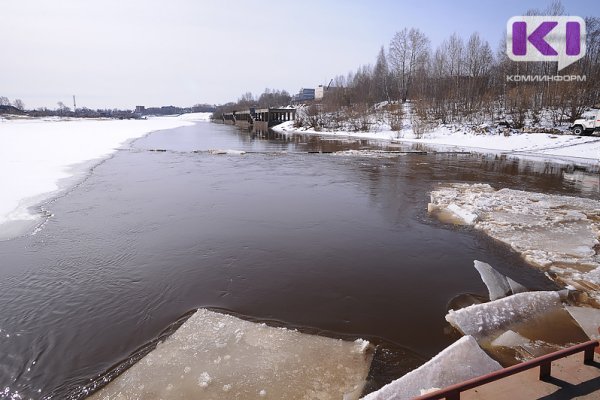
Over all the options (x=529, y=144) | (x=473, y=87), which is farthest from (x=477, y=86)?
(x=529, y=144)

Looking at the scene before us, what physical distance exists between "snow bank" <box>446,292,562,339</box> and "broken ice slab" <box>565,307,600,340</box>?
0.22m

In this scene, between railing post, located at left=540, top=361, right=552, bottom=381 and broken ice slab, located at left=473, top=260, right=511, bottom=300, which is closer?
railing post, located at left=540, top=361, right=552, bottom=381

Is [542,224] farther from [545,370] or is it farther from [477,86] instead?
[477,86]

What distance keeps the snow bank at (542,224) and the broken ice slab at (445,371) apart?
2.92 metres

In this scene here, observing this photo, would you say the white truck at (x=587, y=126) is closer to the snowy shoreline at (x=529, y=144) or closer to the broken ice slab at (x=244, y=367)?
the snowy shoreline at (x=529, y=144)

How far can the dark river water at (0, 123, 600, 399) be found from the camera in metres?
4.46

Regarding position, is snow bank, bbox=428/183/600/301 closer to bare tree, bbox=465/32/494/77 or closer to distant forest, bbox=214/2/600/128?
distant forest, bbox=214/2/600/128

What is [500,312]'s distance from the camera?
4988 millimetres

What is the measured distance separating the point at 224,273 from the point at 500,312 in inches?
169

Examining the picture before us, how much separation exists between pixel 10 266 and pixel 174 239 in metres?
2.88

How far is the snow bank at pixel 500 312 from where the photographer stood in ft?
15.4

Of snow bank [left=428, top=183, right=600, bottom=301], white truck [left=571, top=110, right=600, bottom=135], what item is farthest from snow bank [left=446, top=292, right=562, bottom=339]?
white truck [left=571, top=110, right=600, bottom=135]

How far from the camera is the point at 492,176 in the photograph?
17.0 m

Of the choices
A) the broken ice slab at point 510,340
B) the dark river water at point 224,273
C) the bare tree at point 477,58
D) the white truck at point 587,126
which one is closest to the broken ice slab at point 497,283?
the dark river water at point 224,273
